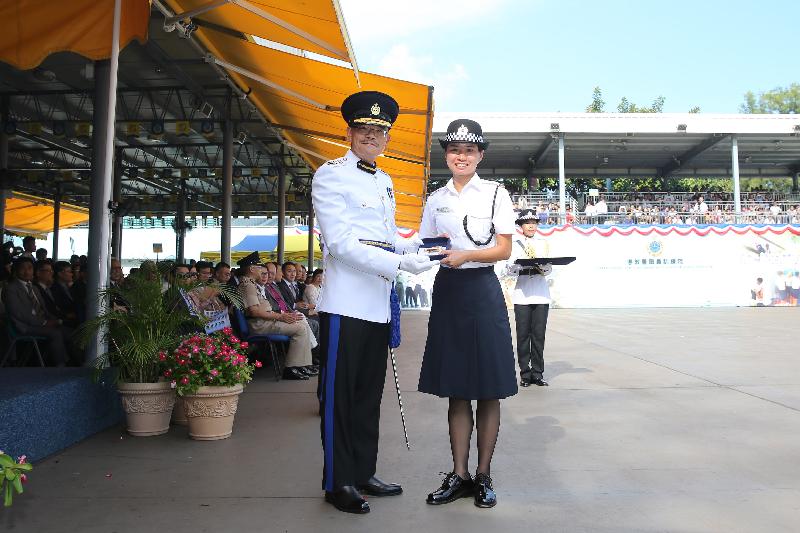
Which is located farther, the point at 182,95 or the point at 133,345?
the point at 182,95

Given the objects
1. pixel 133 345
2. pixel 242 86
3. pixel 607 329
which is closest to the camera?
pixel 133 345

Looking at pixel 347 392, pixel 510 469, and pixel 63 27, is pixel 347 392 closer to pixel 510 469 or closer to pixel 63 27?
pixel 510 469

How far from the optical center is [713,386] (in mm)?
6250

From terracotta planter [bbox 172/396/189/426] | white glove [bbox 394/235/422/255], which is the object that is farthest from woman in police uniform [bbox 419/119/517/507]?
terracotta planter [bbox 172/396/189/426]

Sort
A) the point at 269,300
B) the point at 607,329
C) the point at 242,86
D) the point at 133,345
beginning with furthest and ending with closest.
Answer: the point at 607,329, the point at 242,86, the point at 269,300, the point at 133,345

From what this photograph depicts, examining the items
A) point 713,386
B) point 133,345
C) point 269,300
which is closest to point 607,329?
point 713,386

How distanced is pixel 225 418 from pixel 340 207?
1989 mm

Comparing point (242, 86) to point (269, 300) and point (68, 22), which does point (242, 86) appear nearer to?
point (269, 300)

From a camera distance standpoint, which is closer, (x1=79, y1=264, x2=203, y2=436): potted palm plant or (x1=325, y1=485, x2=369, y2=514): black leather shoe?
(x1=325, y1=485, x2=369, y2=514): black leather shoe

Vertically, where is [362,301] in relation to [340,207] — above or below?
below

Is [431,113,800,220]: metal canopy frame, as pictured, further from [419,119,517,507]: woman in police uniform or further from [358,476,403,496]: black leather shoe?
[358,476,403,496]: black leather shoe

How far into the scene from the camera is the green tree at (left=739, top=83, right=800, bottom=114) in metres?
64.6

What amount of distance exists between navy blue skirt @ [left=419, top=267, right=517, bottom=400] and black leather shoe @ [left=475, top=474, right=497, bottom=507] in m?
0.37

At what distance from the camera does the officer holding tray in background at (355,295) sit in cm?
289
